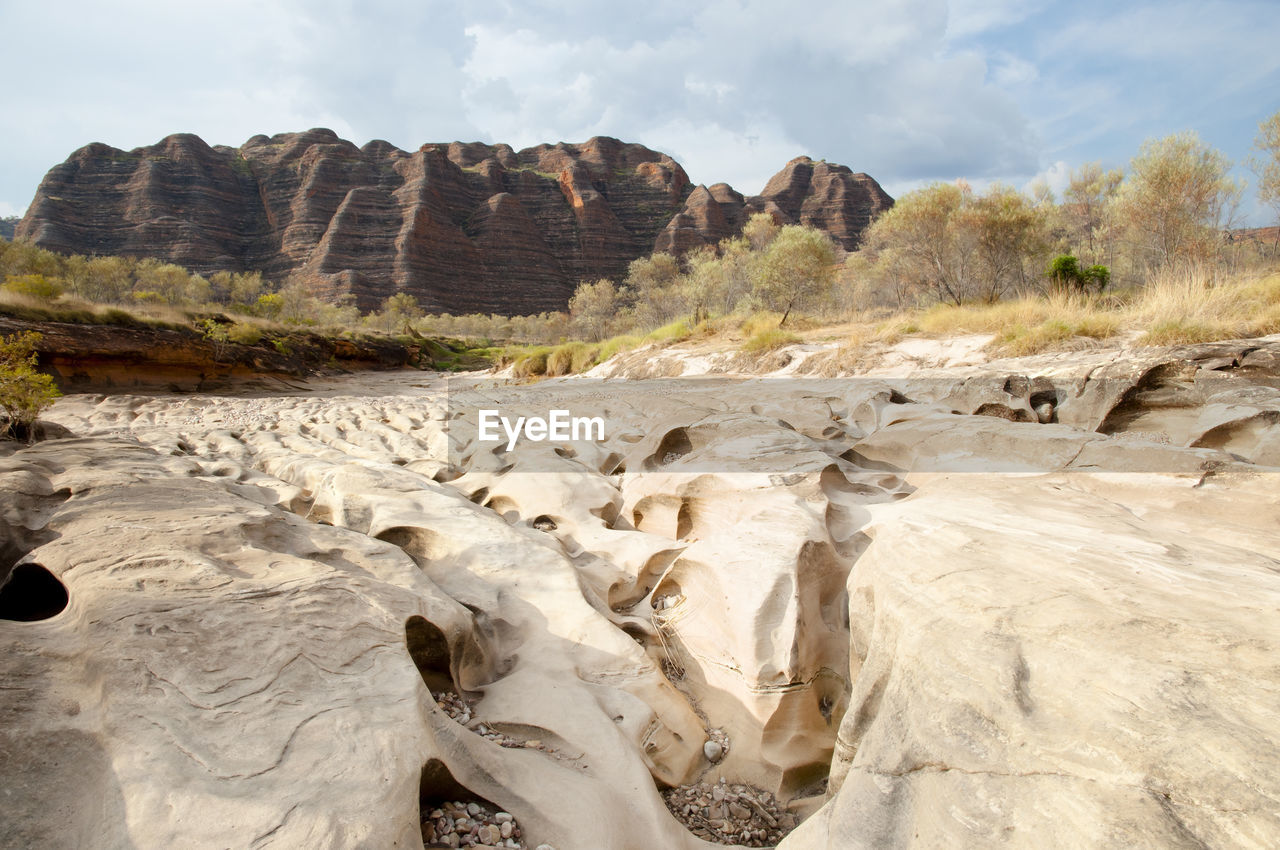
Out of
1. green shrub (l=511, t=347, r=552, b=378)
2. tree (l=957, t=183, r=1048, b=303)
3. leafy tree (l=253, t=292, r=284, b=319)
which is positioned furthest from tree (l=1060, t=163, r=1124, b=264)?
leafy tree (l=253, t=292, r=284, b=319)

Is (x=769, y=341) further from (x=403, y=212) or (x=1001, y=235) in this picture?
(x=403, y=212)

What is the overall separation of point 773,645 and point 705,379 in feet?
33.7

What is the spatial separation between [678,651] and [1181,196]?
599 inches

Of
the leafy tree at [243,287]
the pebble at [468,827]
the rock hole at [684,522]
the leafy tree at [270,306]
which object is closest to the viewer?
the pebble at [468,827]

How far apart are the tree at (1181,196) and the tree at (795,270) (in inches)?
308

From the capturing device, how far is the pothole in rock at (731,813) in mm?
1929

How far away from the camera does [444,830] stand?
139 centimetres

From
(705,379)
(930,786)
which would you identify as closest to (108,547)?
(930,786)

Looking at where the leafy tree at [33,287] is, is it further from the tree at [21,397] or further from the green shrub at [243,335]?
the tree at [21,397]

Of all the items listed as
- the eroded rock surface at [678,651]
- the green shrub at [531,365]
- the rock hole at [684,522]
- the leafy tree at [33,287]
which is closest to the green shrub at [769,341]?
the eroded rock surface at [678,651]

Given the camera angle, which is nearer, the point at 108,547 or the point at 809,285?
the point at 108,547

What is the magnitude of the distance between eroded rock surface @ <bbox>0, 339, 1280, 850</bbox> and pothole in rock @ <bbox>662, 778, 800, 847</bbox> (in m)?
A: 0.01

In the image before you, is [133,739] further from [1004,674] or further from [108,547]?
[1004,674]

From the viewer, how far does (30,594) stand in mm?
2145
